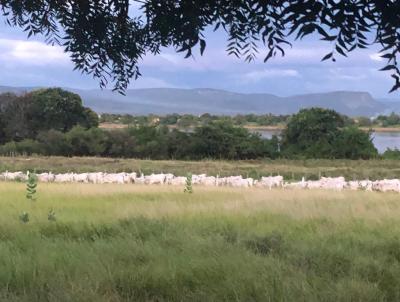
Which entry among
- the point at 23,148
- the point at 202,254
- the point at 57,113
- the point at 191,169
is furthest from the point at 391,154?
the point at 202,254

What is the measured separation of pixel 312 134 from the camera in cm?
3722

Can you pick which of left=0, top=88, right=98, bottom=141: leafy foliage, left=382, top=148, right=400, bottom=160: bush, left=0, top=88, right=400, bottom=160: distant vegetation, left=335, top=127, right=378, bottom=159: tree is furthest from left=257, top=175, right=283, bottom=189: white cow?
left=0, top=88, right=98, bottom=141: leafy foliage

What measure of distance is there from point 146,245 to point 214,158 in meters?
29.5

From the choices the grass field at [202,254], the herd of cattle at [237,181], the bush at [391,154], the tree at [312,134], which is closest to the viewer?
the grass field at [202,254]

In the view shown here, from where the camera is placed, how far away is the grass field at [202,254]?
461cm

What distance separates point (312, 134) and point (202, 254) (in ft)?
106

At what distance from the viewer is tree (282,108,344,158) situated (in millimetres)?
36531

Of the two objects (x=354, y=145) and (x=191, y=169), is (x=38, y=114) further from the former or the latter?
→ (x=354, y=145)

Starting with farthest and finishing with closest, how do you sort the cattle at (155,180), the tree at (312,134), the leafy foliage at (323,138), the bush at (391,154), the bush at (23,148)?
the tree at (312,134) < the leafy foliage at (323,138) < the bush at (391,154) < the bush at (23,148) < the cattle at (155,180)

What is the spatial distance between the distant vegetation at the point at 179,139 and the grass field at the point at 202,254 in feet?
84.7

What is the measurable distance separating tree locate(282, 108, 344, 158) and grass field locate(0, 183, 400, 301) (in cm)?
2692

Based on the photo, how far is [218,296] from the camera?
454 cm

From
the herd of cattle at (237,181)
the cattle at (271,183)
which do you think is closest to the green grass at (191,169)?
the herd of cattle at (237,181)

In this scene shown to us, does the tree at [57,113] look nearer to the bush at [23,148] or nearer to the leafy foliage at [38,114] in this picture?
the leafy foliage at [38,114]
